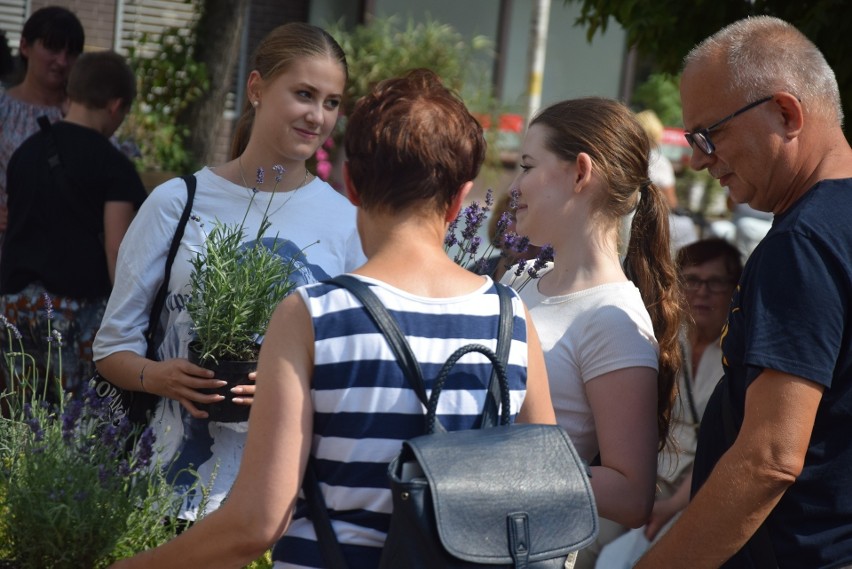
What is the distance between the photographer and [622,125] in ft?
8.89

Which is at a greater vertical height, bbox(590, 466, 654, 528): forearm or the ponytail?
the ponytail

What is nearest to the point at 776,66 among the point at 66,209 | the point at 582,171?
the point at 582,171

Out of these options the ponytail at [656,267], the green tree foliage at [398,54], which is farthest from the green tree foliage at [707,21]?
the green tree foliage at [398,54]

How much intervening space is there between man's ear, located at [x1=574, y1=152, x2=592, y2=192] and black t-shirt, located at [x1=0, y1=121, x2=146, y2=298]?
2065mm

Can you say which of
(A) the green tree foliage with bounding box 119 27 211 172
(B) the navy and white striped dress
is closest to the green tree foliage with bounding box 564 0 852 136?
(B) the navy and white striped dress

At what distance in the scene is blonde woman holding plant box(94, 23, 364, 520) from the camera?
2756 millimetres

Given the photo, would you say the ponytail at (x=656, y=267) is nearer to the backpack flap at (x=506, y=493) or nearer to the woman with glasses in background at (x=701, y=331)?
the backpack flap at (x=506, y=493)

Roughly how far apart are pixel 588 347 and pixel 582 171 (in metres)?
0.45

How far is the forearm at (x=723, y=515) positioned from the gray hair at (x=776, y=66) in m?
0.74

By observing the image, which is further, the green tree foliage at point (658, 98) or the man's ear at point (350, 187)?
the green tree foliage at point (658, 98)

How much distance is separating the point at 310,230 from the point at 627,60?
47.8ft

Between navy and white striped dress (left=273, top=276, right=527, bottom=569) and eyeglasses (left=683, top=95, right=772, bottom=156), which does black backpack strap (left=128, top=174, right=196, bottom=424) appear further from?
eyeglasses (left=683, top=95, right=772, bottom=156)

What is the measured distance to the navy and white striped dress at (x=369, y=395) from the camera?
1.79m

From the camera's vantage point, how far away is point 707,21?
4.56m
